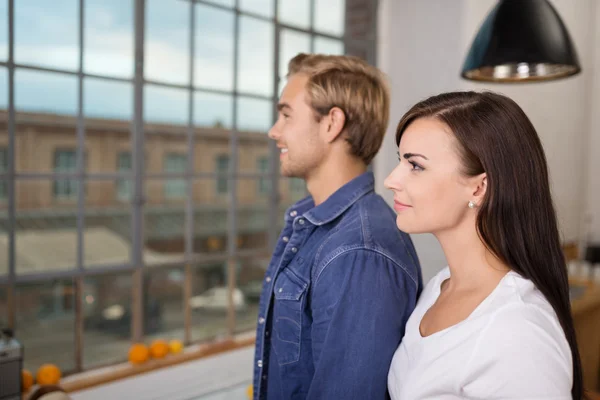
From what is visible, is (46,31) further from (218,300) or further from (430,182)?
(218,300)

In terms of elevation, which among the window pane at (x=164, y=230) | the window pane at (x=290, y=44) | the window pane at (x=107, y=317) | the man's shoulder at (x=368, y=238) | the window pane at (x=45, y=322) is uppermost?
the window pane at (x=290, y=44)

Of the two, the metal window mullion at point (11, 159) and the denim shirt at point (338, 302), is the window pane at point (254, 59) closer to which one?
the metal window mullion at point (11, 159)

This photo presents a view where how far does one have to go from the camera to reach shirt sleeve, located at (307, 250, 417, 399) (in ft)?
3.56

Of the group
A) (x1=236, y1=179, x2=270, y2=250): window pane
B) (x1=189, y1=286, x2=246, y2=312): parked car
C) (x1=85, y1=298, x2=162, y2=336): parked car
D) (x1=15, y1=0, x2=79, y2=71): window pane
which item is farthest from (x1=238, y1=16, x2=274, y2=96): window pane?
(x1=85, y1=298, x2=162, y2=336): parked car

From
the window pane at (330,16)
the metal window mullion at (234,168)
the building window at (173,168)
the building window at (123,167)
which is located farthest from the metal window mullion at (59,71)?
the building window at (173,168)

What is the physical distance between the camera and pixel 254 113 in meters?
3.53

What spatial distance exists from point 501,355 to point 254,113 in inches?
114

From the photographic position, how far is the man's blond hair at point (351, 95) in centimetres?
136

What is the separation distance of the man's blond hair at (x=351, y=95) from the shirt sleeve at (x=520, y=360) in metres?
0.65

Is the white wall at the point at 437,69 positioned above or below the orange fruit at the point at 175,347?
above

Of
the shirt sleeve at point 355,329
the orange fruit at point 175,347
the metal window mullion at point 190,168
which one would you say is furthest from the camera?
the metal window mullion at point 190,168

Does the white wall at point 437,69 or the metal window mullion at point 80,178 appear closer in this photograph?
the metal window mullion at point 80,178

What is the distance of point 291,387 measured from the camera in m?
1.23

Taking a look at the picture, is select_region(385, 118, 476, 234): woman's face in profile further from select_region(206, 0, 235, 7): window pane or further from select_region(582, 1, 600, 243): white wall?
select_region(582, 1, 600, 243): white wall
